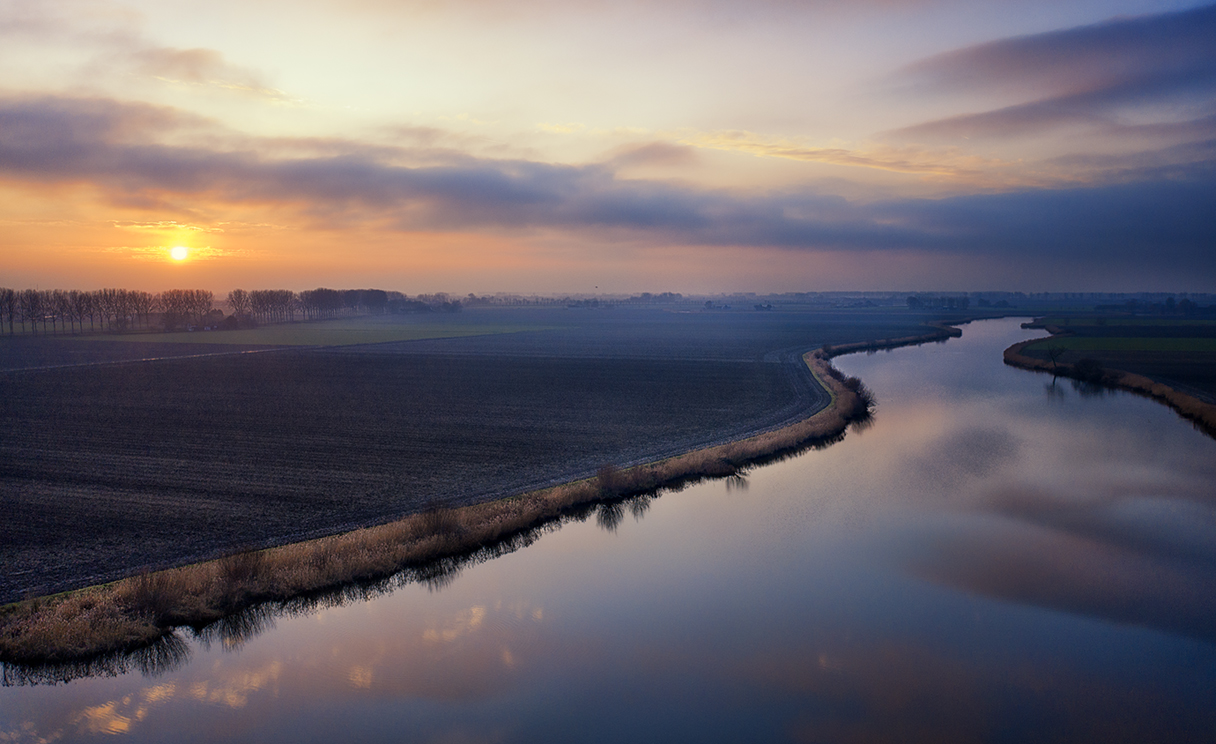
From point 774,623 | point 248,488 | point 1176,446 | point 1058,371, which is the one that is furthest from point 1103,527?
point 1058,371

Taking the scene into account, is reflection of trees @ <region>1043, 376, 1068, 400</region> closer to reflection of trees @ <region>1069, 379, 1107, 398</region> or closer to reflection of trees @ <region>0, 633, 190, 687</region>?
reflection of trees @ <region>1069, 379, 1107, 398</region>

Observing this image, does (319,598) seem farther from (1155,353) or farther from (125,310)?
(125,310)

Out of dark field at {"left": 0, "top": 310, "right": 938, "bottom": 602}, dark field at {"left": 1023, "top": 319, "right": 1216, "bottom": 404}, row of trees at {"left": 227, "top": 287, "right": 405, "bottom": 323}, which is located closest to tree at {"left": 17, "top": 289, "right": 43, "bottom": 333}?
row of trees at {"left": 227, "top": 287, "right": 405, "bottom": 323}

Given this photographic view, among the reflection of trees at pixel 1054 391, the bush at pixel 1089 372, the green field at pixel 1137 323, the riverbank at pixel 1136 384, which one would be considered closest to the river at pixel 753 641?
the riverbank at pixel 1136 384

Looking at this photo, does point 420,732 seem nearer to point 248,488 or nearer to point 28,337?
point 248,488

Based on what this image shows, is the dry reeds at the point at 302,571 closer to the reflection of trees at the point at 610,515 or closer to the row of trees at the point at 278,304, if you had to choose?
the reflection of trees at the point at 610,515
